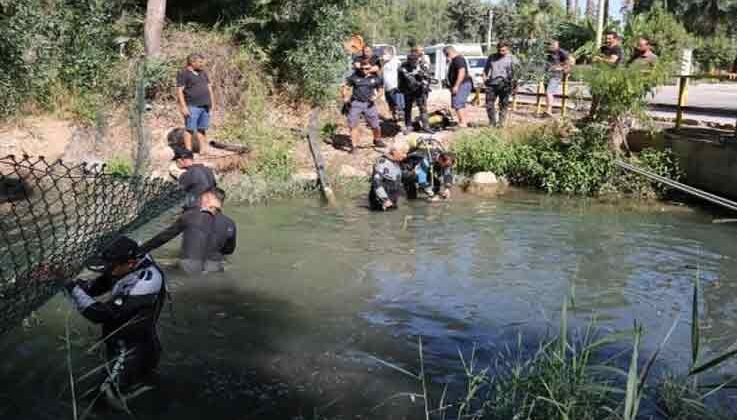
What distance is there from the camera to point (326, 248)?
9.66m

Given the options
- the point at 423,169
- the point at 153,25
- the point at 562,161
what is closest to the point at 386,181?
the point at 423,169

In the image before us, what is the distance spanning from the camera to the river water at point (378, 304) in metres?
5.62

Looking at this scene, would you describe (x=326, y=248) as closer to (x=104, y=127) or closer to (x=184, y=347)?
(x=184, y=347)

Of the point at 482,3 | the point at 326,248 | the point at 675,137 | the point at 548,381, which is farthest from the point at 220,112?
the point at 482,3

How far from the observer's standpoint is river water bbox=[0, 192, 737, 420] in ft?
18.5

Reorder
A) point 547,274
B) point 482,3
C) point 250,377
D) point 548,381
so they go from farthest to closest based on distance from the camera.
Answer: point 482,3 < point 547,274 < point 250,377 < point 548,381

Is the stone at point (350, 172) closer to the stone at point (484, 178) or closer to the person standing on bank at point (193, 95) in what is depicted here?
the stone at point (484, 178)

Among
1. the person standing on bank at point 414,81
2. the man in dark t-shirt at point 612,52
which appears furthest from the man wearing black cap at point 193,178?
the man in dark t-shirt at point 612,52

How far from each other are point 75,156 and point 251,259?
22.6 ft

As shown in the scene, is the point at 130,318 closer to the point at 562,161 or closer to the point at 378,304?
the point at 378,304

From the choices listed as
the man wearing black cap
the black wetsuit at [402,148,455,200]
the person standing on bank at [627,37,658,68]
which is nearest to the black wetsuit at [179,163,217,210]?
the man wearing black cap

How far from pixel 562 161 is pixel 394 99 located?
14.6ft

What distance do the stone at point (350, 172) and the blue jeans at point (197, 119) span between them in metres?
2.63

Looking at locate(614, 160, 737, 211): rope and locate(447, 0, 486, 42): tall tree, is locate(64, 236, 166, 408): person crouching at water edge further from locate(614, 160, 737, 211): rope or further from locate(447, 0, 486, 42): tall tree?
locate(447, 0, 486, 42): tall tree
